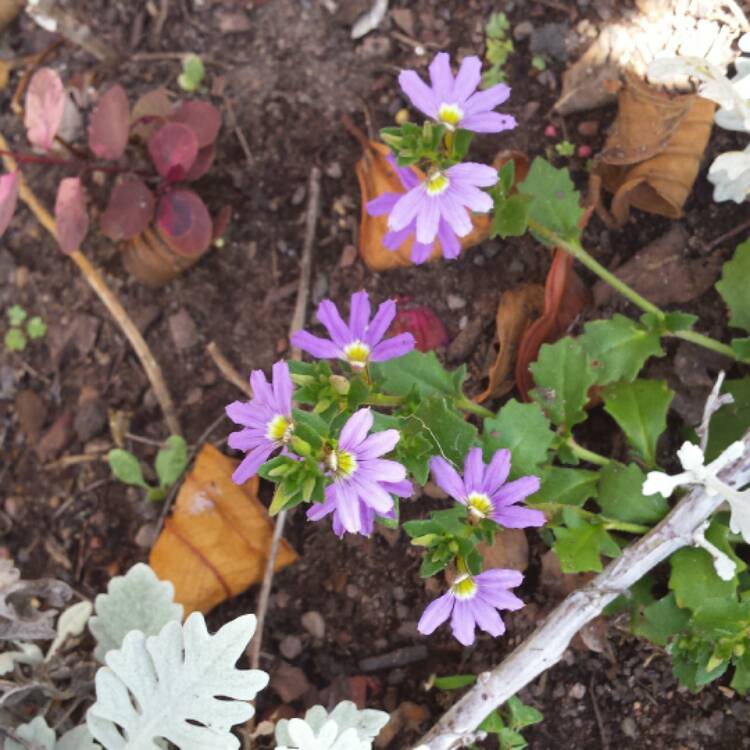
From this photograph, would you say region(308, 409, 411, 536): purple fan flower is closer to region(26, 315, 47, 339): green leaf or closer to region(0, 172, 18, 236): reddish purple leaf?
region(0, 172, 18, 236): reddish purple leaf

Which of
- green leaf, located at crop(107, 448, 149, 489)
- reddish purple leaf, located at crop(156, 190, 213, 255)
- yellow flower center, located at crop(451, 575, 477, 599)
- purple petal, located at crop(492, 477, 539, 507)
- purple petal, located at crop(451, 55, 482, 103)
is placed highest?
purple petal, located at crop(451, 55, 482, 103)

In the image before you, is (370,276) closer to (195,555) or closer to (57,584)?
(195,555)

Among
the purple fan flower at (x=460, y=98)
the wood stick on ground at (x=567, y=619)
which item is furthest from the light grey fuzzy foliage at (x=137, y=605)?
the purple fan flower at (x=460, y=98)

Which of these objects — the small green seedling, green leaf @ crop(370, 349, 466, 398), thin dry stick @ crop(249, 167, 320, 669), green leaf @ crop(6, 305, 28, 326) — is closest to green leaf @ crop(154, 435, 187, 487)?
the small green seedling

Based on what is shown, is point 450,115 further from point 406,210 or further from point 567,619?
point 567,619

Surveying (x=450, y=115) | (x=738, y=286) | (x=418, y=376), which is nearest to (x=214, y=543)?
(x=418, y=376)

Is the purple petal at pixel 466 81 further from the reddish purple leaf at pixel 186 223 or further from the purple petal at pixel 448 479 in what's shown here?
the reddish purple leaf at pixel 186 223

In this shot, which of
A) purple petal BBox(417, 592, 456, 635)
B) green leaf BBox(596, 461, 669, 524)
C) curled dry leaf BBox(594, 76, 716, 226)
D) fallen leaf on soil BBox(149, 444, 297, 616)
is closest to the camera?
purple petal BBox(417, 592, 456, 635)
